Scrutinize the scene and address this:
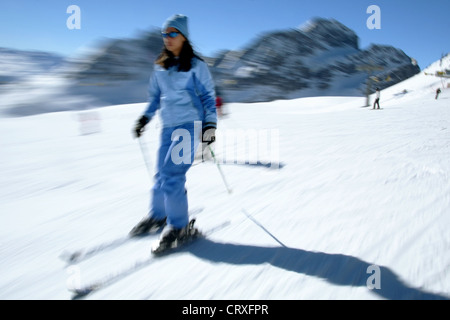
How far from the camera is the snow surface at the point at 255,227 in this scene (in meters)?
1.60

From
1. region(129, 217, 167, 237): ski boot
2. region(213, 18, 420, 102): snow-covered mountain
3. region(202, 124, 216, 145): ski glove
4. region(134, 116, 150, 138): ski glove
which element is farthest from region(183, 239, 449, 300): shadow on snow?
region(213, 18, 420, 102): snow-covered mountain

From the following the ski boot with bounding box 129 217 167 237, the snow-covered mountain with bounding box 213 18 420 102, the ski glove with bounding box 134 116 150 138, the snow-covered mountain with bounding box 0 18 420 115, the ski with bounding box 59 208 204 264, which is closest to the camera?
the ski with bounding box 59 208 204 264

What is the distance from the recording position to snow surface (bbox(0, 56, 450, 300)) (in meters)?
1.60

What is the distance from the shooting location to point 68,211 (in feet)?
9.02

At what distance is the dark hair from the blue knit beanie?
73mm

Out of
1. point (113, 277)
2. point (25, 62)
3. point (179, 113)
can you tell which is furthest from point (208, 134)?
point (25, 62)

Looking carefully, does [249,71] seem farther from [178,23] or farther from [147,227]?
[147,227]

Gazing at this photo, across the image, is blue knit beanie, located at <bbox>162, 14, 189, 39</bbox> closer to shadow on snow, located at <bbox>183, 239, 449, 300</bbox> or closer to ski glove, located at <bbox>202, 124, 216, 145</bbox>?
ski glove, located at <bbox>202, 124, 216, 145</bbox>


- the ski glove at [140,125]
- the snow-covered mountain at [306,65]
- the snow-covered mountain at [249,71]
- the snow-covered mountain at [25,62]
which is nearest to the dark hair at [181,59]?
the ski glove at [140,125]

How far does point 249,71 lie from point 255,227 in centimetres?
10199

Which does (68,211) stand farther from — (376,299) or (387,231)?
(387,231)

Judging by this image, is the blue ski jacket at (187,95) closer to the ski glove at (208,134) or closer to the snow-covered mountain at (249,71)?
the ski glove at (208,134)

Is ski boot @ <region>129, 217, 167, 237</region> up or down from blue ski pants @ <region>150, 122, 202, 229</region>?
down

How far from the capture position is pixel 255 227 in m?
2.31
